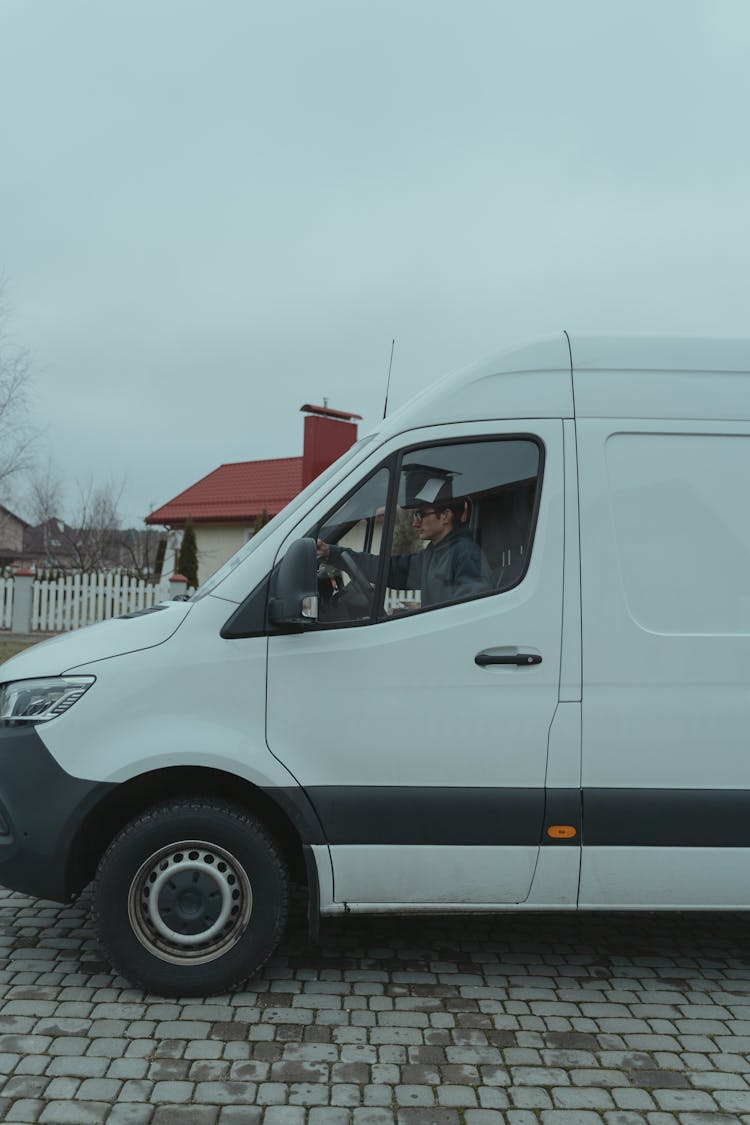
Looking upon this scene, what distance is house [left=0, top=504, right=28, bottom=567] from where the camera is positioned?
246ft

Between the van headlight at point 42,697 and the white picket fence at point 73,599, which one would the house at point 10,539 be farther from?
the van headlight at point 42,697

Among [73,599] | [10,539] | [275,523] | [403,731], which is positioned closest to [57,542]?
[73,599]

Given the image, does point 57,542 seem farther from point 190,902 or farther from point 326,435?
point 190,902

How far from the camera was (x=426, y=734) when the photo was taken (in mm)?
3904

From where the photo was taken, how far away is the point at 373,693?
12.7ft

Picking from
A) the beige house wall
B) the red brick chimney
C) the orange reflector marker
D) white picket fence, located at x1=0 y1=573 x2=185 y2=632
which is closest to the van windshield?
the orange reflector marker

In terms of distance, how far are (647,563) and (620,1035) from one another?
1.83m

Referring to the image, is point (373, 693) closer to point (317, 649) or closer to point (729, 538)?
point (317, 649)

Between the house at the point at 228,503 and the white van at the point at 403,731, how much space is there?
3083 cm

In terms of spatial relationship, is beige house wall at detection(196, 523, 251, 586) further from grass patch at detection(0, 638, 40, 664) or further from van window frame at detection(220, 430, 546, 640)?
van window frame at detection(220, 430, 546, 640)

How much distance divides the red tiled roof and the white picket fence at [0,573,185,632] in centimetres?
1475

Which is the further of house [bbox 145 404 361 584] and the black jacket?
house [bbox 145 404 361 584]

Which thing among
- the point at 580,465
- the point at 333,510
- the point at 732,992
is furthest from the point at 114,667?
the point at 732,992

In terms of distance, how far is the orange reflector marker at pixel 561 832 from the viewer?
3920 millimetres
